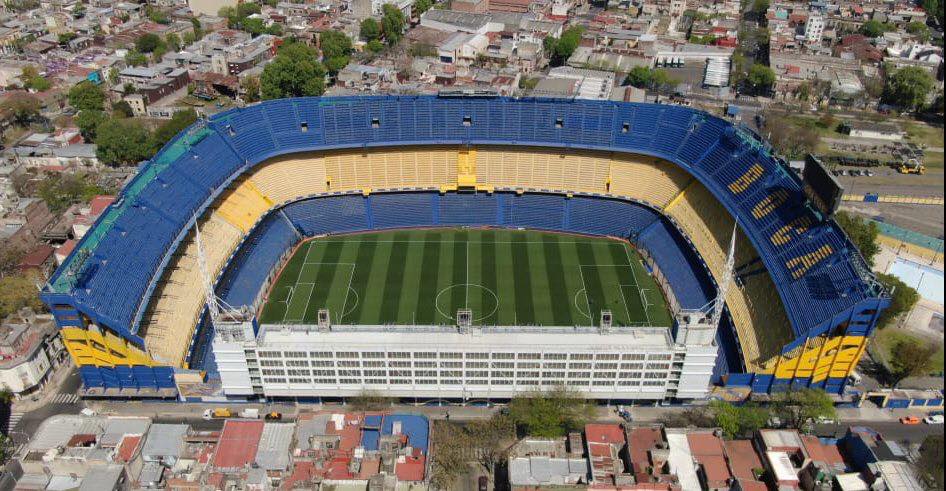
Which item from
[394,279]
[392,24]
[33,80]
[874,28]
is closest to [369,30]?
[392,24]

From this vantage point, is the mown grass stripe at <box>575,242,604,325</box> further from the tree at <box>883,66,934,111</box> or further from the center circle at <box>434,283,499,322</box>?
the tree at <box>883,66,934,111</box>

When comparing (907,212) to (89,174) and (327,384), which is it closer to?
(327,384)

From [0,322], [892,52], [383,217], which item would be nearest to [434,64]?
[383,217]

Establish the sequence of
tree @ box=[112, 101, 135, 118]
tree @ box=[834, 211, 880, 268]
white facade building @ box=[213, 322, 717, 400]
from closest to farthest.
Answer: white facade building @ box=[213, 322, 717, 400]
tree @ box=[834, 211, 880, 268]
tree @ box=[112, 101, 135, 118]

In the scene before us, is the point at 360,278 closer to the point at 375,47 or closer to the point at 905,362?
the point at 905,362

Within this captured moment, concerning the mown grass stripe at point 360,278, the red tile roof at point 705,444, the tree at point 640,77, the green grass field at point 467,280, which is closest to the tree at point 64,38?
the green grass field at point 467,280

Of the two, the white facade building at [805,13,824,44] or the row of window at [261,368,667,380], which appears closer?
the row of window at [261,368,667,380]

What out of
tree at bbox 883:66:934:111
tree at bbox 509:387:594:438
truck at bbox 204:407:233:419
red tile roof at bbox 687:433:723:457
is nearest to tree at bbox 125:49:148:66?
truck at bbox 204:407:233:419
